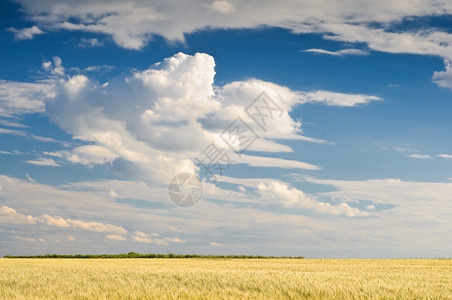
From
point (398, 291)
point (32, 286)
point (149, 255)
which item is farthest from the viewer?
point (149, 255)

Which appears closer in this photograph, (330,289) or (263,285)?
(330,289)

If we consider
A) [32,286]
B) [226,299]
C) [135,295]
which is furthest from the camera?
[32,286]

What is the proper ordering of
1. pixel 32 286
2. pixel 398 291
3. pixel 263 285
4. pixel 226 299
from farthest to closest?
1. pixel 32 286
2. pixel 263 285
3. pixel 398 291
4. pixel 226 299

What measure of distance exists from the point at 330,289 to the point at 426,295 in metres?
2.29

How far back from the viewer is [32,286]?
14.7m

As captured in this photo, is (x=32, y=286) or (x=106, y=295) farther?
(x=32, y=286)

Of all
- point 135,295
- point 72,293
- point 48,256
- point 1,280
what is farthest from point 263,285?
point 48,256

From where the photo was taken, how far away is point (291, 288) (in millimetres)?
12539

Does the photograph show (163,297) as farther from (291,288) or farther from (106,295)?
(291,288)

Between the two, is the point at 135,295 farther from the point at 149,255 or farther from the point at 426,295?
the point at 149,255

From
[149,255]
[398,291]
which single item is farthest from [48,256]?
[398,291]

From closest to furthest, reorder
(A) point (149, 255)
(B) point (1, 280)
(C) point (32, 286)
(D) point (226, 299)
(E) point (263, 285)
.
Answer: (D) point (226, 299) → (E) point (263, 285) → (C) point (32, 286) → (B) point (1, 280) → (A) point (149, 255)

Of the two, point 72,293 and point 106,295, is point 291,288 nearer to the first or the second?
point 106,295

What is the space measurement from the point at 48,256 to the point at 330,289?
53.1 m
